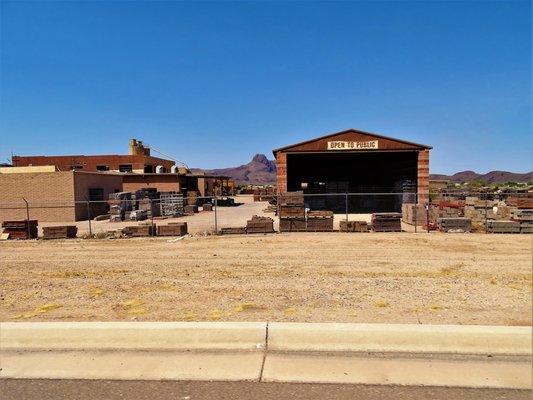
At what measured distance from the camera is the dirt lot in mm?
6586

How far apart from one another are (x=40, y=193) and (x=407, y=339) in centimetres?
3397

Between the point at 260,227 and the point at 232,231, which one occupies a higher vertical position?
the point at 260,227

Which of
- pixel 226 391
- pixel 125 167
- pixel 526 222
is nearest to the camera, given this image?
pixel 226 391

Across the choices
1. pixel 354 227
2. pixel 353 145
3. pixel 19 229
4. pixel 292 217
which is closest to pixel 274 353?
pixel 292 217

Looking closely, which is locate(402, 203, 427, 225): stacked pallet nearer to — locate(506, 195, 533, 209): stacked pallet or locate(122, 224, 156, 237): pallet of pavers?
locate(506, 195, 533, 209): stacked pallet

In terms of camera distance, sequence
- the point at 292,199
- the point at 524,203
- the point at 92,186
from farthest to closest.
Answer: the point at 92,186 < the point at 524,203 < the point at 292,199

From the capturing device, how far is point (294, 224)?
71.0 ft

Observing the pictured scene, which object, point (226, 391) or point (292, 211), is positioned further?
point (292, 211)

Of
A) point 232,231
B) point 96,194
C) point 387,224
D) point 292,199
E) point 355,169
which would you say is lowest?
point 232,231

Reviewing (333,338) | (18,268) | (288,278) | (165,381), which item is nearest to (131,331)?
(165,381)

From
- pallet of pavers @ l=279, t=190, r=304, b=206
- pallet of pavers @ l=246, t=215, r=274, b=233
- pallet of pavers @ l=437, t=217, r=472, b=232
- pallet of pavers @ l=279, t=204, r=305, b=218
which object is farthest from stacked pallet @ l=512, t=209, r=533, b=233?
pallet of pavers @ l=246, t=215, r=274, b=233

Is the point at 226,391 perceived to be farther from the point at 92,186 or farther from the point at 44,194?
the point at 92,186

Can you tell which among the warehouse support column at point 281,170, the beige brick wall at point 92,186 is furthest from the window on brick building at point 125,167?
the warehouse support column at point 281,170

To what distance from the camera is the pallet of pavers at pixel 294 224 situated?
2162cm
